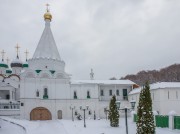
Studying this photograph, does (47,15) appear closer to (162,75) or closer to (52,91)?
(52,91)

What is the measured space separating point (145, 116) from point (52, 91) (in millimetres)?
24724

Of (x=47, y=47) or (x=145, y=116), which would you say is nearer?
(x=145, y=116)

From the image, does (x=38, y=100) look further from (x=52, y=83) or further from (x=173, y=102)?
(x=173, y=102)

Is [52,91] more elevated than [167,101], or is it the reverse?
[52,91]

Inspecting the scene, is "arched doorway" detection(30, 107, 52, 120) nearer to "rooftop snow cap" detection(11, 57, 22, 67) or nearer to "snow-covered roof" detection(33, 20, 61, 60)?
"snow-covered roof" detection(33, 20, 61, 60)

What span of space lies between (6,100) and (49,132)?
76.2 feet

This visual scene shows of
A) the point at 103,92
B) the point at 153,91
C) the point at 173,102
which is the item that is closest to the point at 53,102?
the point at 103,92

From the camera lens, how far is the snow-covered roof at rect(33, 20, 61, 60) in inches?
1631

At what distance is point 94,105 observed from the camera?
41.6 meters

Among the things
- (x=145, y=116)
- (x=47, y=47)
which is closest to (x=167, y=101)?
(x=145, y=116)

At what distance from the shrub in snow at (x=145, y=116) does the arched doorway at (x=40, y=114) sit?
24.0 metres

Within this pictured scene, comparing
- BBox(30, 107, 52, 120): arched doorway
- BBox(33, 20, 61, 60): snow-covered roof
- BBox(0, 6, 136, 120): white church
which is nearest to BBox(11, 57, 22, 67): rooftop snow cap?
BBox(0, 6, 136, 120): white church

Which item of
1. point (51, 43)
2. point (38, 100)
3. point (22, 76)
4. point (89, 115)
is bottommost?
point (89, 115)

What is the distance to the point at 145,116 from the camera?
16.8 metres
